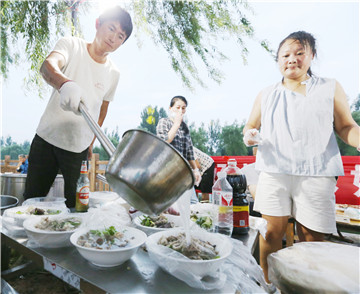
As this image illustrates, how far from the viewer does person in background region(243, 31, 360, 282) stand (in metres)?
1.60

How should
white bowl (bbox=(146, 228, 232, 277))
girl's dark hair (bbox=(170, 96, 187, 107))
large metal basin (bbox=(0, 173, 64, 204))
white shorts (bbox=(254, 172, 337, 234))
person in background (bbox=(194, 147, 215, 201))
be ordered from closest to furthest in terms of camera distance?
white bowl (bbox=(146, 228, 232, 277)), white shorts (bbox=(254, 172, 337, 234)), large metal basin (bbox=(0, 173, 64, 204)), girl's dark hair (bbox=(170, 96, 187, 107)), person in background (bbox=(194, 147, 215, 201))

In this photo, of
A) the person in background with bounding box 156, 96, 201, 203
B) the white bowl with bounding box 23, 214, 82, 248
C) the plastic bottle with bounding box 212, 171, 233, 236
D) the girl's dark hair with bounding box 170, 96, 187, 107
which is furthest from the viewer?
the girl's dark hair with bounding box 170, 96, 187, 107

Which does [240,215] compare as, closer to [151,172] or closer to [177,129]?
[151,172]

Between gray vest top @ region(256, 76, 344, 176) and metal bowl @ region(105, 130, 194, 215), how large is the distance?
1190mm

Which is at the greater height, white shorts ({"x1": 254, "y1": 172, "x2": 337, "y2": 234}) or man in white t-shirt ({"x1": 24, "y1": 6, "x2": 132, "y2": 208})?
man in white t-shirt ({"x1": 24, "y1": 6, "x2": 132, "y2": 208})

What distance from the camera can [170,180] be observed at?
72 cm

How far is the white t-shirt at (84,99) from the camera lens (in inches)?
73.0

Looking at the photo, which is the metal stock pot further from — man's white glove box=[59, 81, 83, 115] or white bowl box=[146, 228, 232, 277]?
man's white glove box=[59, 81, 83, 115]

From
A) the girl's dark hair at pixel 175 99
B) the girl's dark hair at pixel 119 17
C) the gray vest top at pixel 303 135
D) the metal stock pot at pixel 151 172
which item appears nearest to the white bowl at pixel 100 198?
the metal stock pot at pixel 151 172

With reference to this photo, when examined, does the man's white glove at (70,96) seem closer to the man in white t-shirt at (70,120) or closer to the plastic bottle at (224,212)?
the man in white t-shirt at (70,120)

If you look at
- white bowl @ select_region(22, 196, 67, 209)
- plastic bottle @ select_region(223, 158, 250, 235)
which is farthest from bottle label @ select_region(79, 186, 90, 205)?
plastic bottle @ select_region(223, 158, 250, 235)

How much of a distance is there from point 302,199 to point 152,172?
135 centimetres

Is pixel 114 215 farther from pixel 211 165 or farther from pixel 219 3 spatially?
pixel 219 3

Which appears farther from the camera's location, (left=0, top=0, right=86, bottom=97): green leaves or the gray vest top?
(left=0, top=0, right=86, bottom=97): green leaves
